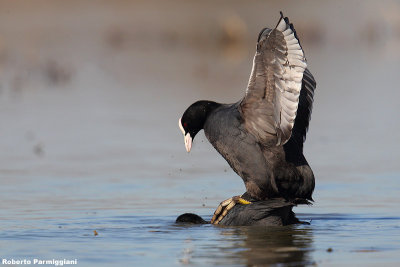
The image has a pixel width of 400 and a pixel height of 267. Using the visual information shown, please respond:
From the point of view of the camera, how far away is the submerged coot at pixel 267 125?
840cm

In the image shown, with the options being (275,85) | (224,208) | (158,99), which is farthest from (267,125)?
(158,99)

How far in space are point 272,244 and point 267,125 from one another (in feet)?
3.88

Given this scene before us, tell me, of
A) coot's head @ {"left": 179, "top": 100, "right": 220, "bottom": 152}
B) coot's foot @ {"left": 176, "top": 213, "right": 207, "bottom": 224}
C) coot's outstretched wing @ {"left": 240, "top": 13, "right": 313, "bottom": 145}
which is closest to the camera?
coot's outstretched wing @ {"left": 240, "top": 13, "right": 313, "bottom": 145}

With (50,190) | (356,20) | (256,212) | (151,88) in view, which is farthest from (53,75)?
(356,20)

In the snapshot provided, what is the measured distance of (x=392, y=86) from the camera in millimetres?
18438

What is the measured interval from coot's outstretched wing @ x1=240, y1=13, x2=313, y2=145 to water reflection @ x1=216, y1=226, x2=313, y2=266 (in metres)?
0.77

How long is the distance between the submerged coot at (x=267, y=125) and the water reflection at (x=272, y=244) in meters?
0.29

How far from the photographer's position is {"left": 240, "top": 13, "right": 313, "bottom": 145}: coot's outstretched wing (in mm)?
8352

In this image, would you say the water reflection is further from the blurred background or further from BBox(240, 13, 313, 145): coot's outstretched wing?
the blurred background

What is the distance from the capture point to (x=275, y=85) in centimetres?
855

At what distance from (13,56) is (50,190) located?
13.1 metres

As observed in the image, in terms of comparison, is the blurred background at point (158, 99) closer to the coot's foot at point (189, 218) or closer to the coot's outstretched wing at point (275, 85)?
the coot's foot at point (189, 218)

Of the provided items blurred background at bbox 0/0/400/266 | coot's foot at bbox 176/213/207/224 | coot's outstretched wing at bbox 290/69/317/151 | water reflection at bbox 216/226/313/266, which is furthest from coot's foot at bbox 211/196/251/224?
coot's outstretched wing at bbox 290/69/317/151

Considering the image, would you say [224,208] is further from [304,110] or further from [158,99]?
[158,99]
